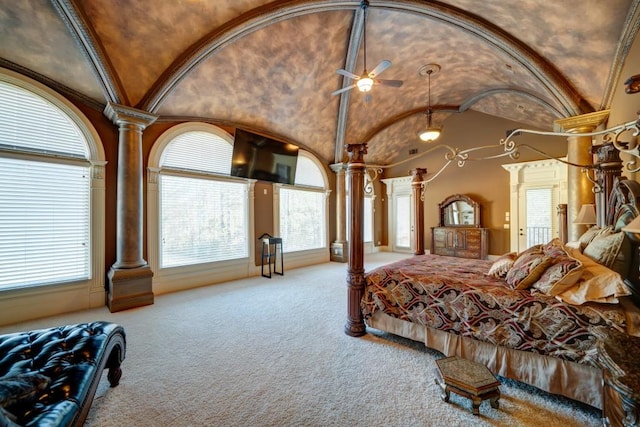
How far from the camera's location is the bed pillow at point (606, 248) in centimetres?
211

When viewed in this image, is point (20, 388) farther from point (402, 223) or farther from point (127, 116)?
point (402, 223)

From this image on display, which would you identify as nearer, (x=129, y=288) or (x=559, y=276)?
(x=559, y=276)

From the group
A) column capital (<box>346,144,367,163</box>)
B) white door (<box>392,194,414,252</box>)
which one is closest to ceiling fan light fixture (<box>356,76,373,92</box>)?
column capital (<box>346,144,367,163</box>)

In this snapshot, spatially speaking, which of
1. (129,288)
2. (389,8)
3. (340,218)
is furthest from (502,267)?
(340,218)

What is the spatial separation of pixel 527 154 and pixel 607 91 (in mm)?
3624

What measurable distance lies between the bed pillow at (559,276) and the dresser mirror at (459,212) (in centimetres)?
611

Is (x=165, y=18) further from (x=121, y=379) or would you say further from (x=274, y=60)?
(x=121, y=379)

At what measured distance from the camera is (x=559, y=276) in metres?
2.03

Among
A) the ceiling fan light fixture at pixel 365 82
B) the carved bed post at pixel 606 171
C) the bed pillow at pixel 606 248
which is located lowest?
the bed pillow at pixel 606 248

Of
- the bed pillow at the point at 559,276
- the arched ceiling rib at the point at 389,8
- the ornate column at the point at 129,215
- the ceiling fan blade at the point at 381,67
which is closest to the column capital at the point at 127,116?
the ornate column at the point at 129,215

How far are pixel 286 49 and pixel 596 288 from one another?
4.99 meters

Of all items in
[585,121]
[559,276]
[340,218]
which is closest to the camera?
[559,276]

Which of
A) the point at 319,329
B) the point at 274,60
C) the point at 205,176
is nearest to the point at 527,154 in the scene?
the point at 274,60

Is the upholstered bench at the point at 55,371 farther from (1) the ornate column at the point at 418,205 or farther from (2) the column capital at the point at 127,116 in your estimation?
(1) the ornate column at the point at 418,205
